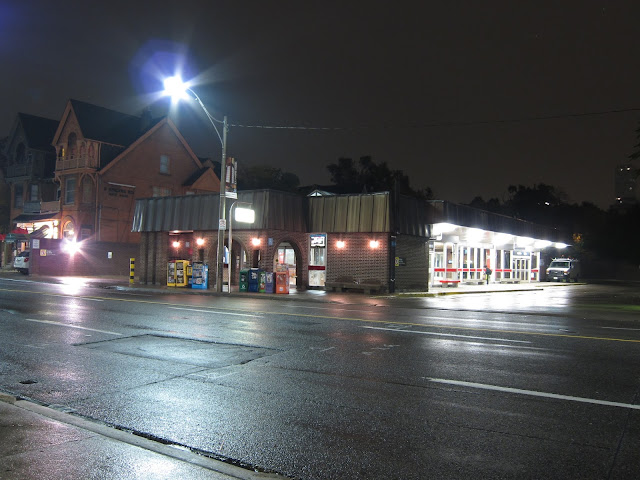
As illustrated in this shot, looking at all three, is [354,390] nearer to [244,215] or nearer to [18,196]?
[244,215]

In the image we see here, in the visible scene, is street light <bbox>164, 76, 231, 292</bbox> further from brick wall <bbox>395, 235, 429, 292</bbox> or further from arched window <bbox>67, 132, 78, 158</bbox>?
arched window <bbox>67, 132, 78, 158</bbox>

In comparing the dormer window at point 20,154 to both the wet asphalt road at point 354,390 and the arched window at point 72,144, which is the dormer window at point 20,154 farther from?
the wet asphalt road at point 354,390

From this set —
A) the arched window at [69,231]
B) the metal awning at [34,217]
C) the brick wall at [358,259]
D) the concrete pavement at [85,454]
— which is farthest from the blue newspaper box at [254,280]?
the metal awning at [34,217]

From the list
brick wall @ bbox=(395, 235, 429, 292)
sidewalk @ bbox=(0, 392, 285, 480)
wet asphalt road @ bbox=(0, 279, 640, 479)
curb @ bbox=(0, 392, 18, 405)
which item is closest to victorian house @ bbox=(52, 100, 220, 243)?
brick wall @ bbox=(395, 235, 429, 292)

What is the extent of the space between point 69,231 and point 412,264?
29952 mm

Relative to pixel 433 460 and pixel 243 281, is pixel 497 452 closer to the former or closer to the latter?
pixel 433 460

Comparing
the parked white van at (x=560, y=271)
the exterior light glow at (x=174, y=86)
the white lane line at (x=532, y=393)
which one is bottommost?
the white lane line at (x=532, y=393)

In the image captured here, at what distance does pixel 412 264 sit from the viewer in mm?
30391

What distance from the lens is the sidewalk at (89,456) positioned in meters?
4.37

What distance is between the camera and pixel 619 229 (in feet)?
237

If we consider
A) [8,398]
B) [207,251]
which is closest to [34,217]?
[207,251]

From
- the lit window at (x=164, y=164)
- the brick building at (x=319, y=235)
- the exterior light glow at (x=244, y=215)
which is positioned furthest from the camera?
the lit window at (x=164, y=164)

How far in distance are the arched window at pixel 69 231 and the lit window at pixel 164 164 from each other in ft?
29.5

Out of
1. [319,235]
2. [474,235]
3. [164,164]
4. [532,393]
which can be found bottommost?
[532,393]
